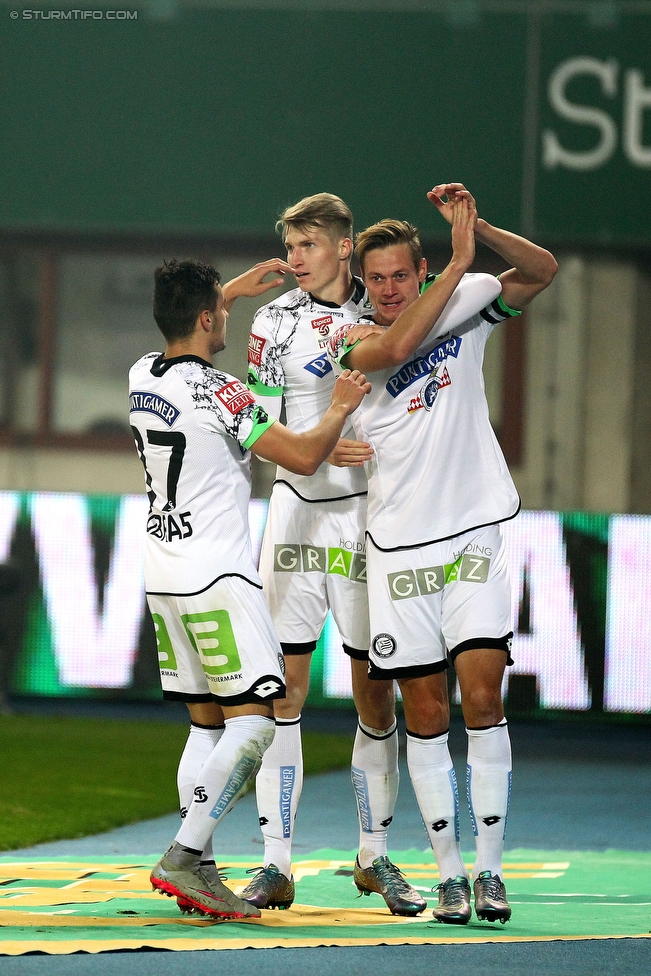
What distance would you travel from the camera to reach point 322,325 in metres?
4.45

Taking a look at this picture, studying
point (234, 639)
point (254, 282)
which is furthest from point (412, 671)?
point (254, 282)

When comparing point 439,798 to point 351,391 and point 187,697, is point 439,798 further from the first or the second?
point 351,391

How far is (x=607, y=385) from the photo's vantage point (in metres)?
12.4

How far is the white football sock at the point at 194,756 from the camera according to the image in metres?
3.99

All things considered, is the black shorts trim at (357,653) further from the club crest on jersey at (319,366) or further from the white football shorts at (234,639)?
the club crest on jersey at (319,366)

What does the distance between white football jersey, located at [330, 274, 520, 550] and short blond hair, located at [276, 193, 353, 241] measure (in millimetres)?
443

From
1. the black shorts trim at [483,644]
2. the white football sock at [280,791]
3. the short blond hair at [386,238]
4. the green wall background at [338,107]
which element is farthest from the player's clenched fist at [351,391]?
the green wall background at [338,107]

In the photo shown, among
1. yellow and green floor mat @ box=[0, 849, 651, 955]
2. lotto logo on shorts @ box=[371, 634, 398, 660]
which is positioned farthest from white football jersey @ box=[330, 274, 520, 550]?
yellow and green floor mat @ box=[0, 849, 651, 955]

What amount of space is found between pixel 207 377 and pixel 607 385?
8950 mm

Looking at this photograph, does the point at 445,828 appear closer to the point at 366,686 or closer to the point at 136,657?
the point at 366,686

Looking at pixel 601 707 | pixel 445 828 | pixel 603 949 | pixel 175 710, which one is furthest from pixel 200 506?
pixel 175 710

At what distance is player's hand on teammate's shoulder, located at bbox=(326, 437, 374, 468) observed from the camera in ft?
13.6

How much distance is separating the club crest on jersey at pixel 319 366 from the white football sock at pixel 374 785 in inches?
44.6

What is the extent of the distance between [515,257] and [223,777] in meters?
1.70
